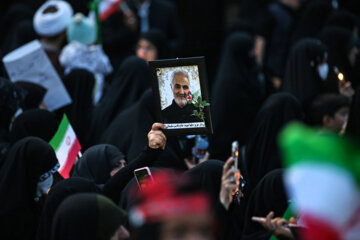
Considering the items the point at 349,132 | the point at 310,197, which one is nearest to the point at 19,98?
the point at 349,132

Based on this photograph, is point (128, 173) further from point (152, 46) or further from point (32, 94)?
point (152, 46)

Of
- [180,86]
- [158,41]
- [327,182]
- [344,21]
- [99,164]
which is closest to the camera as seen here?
[327,182]

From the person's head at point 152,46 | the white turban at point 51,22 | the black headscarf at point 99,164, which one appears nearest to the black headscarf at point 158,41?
the person's head at point 152,46

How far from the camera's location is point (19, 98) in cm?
489

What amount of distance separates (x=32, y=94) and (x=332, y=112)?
2.35m

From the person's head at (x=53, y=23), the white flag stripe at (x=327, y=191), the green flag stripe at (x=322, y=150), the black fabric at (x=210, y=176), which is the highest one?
the person's head at (x=53, y=23)

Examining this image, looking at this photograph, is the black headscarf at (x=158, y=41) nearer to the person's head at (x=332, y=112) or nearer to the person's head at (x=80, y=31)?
the person's head at (x=80, y=31)

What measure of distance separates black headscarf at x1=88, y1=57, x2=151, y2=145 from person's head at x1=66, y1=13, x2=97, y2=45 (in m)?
A: 0.69

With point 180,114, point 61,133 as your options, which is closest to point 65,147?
point 61,133

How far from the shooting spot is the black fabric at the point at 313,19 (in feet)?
Result: 26.0

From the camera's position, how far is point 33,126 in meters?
4.71

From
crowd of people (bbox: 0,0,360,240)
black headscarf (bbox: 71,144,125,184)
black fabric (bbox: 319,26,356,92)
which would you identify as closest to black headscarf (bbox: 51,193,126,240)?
crowd of people (bbox: 0,0,360,240)

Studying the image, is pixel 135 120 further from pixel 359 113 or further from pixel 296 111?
pixel 359 113

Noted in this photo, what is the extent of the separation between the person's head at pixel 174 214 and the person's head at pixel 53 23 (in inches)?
172
